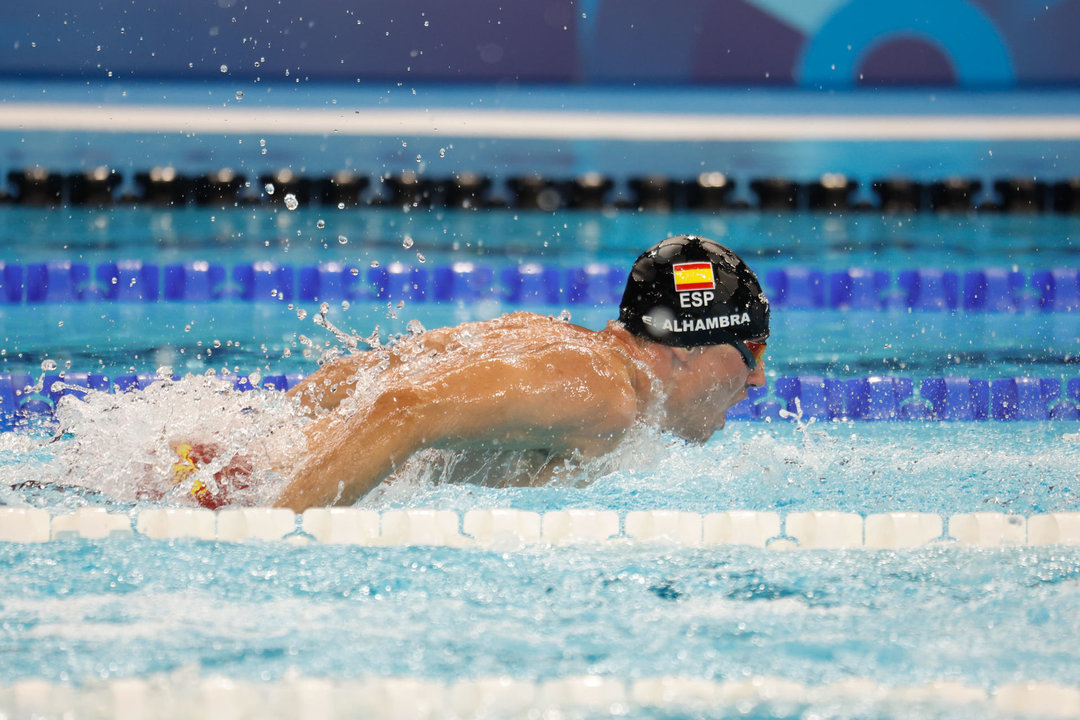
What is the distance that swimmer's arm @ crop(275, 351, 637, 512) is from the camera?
1.95 metres

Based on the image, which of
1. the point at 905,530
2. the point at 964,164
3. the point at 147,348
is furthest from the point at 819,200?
the point at 905,530

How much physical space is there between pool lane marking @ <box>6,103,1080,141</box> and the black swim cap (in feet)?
20.2

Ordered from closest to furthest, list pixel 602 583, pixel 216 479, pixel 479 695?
pixel 479 695
pixel 602 583
pixel 216 479

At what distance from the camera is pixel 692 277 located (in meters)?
2.30

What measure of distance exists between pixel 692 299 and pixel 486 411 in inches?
20.6

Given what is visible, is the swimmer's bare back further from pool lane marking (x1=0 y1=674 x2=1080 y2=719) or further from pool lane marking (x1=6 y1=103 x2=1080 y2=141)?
pool lane marking (x1=6 y1=103 x2=1080 y2=141)

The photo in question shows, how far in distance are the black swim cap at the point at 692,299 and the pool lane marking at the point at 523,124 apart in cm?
616

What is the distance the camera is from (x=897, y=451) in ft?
10.6

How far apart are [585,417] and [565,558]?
0.25 meters

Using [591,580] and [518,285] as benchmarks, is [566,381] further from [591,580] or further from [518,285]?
[518,285]

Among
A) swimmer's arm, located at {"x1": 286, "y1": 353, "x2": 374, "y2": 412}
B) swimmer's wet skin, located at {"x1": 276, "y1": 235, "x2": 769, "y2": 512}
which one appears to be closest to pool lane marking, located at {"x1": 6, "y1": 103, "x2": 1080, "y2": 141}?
swimmer's arm, located at {"x1": 286, "y1": 353, "x2": 374, "y2": 412}

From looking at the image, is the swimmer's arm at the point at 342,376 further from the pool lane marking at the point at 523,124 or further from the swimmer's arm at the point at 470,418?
the pool lane marking at the point at 523,124

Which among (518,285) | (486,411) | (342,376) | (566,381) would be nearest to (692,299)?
(566,381)

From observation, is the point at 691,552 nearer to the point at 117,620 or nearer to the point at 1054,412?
the point at 117,620
